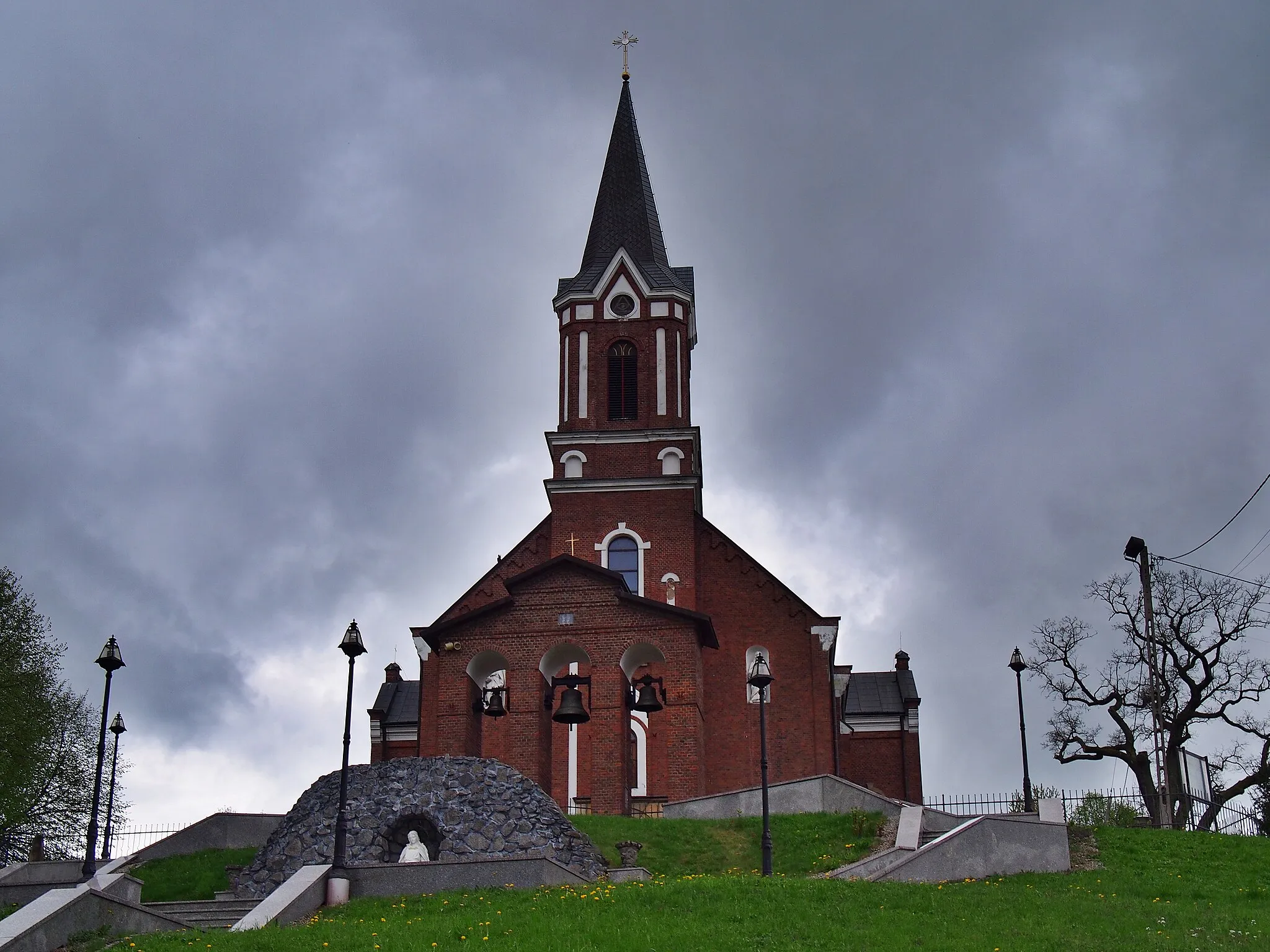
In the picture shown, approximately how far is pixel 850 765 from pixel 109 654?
28720 millimetres

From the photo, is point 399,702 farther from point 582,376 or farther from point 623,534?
point 582,376

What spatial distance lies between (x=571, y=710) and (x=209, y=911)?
29.8 ft

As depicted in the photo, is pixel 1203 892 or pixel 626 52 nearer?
pixel 1203 892

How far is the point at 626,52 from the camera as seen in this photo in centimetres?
5631

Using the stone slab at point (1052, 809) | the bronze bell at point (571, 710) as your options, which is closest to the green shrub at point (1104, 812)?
the stone slab at point (1052, 809)

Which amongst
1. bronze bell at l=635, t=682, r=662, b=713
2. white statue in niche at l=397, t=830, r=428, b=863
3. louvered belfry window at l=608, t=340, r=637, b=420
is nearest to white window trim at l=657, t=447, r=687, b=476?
louvered belfry window at l=608, t=340, r=637, b=420

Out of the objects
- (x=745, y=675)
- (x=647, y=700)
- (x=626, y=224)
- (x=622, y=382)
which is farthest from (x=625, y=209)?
(x=647, y=700)

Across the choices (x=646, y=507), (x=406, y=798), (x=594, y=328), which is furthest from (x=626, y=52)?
(x=406, y=798)

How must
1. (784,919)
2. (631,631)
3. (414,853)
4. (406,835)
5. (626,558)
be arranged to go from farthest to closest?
(626,558) → (631,631) → (406,835) → (414,853) → (784,919)

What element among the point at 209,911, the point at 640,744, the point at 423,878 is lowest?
the point at 209,911

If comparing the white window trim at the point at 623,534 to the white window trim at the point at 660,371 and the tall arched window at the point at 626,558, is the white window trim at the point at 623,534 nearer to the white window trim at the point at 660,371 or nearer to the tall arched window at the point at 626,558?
the tall arched window at the point at 626,558

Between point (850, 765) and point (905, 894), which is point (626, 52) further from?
point (905, 894)

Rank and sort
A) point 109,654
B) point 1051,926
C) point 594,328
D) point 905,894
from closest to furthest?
point 1051,926 < point 905,894 < point 109,654 < point 594,328

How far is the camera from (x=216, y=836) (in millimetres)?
34344
